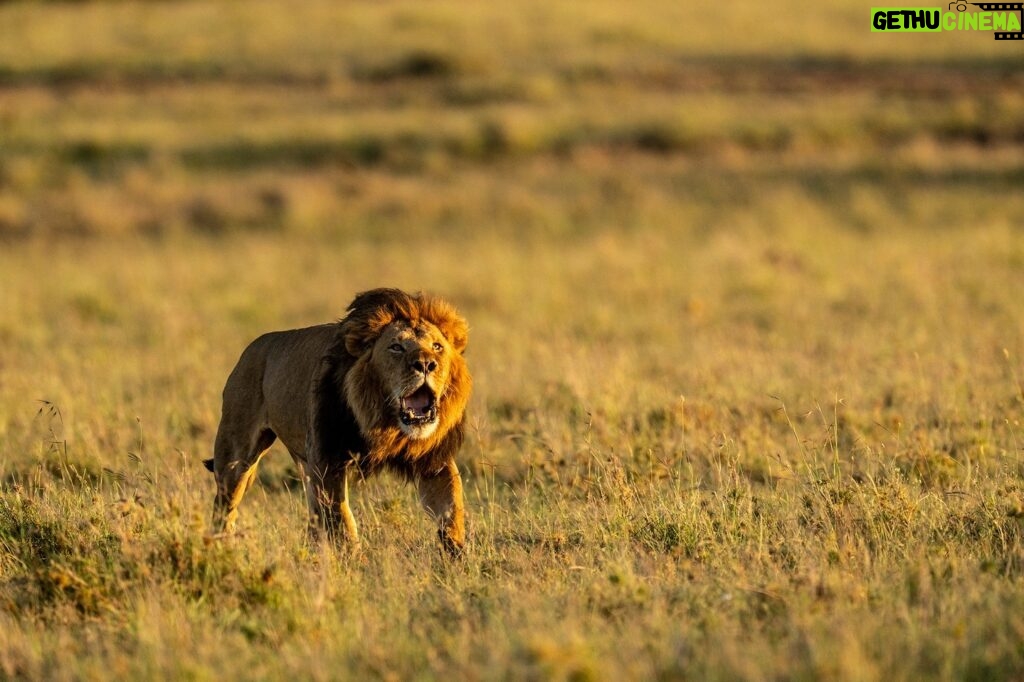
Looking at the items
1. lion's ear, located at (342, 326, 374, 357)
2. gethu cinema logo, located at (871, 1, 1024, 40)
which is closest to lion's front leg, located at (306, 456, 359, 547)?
lion's ear, located at (342, 326, 374, 357)

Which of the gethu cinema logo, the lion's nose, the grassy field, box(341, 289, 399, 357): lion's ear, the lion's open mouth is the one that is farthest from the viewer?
the gethu cinema logo

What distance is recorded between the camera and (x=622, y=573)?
215 inches

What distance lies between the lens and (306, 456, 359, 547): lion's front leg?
20.8ft

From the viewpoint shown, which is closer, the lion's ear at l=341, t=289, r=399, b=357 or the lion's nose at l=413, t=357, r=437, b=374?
the lion's nose at l=413, t=357, r=437, b=374

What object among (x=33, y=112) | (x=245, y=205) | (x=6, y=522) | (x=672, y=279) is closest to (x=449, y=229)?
(x=245, y=205)

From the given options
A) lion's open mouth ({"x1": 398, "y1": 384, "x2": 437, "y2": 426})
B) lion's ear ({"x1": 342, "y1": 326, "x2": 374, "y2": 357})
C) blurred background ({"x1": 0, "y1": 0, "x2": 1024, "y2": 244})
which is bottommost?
lion's open mouth ({"x1": 398, "y1": 384, "x2": 437, "y2": 426})

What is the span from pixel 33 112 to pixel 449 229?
12893mm

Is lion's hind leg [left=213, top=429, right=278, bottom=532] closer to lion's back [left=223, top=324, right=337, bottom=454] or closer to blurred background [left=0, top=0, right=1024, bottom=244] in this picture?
lion's back [left=223, top=324, right=337, bottom=454]

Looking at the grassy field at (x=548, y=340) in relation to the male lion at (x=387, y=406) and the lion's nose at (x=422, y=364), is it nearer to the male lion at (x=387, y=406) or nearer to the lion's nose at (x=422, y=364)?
the male lion at (x=387, y=406)

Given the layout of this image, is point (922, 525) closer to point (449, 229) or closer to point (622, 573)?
point (622, 573)

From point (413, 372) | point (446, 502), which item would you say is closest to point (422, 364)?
point (413, 372)

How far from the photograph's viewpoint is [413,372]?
607 centimetres

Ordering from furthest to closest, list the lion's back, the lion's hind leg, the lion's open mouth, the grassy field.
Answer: the lion's hind leg
the lion's back
the lion's open mouth
the grassy field

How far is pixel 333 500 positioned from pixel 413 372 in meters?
0.77
